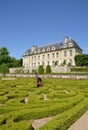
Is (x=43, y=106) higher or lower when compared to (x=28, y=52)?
lower

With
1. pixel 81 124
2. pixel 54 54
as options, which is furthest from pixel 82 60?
pixel 81 124

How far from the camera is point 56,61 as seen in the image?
2601 inches

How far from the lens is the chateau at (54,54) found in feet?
204

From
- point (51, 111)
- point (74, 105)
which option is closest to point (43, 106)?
point (51, 111)

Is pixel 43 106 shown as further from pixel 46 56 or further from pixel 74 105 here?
pixel 46 56

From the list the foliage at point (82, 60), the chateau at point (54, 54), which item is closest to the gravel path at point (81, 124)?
the foliage at point (82, 60)

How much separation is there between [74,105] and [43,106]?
4.52 ft

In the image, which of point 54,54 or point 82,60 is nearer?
point 82,60

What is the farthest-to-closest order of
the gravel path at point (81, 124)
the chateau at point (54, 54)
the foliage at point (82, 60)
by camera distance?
the chateau at point (54, 54)
the foliage at point (82, 60)
the gravel path at point (81, 124)

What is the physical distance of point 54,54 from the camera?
219 feet

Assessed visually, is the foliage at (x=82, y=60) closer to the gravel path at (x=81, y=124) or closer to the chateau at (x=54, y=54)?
the chateau at (x=54, y=54)

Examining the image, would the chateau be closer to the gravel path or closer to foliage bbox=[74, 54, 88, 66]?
foliage bbox=[74, 54, 88, 66]

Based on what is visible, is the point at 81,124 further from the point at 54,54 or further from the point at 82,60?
the point at 54,54

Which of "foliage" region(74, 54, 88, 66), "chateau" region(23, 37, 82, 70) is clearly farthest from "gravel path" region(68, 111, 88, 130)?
"chateau" region(23, 37, 82, 70)
